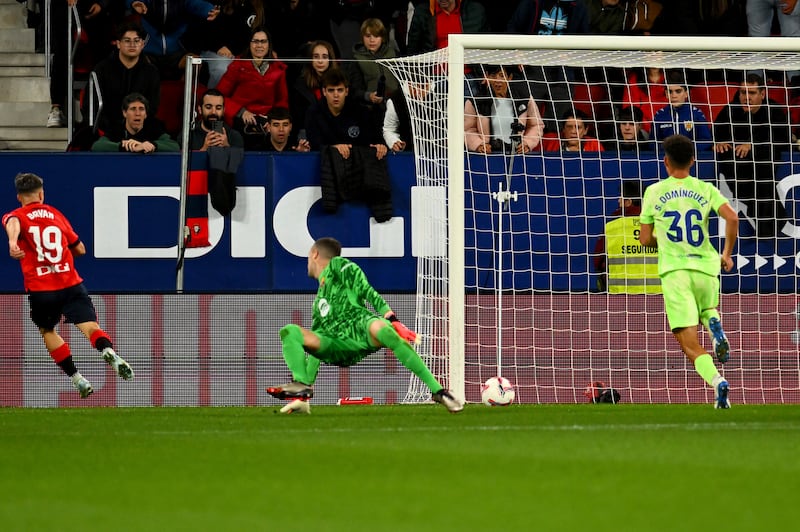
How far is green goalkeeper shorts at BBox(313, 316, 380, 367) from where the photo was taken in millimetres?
9641

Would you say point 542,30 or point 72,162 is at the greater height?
point 542,30

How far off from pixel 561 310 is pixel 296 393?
4279mm

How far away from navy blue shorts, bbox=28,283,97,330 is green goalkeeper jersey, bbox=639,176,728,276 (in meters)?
4.75

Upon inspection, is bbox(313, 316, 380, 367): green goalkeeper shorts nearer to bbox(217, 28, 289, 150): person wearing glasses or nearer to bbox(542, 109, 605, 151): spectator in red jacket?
bbox(542, 109, 605, 151): spectator in red jacket

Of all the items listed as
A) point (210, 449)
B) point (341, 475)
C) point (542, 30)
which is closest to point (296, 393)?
point (210, 449)

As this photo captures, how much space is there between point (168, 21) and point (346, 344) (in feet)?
25.0

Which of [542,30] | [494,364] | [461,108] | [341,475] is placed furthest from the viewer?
[542,30]

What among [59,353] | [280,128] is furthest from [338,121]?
[59,353]

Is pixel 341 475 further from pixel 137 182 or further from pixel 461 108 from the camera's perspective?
pixel 137 182

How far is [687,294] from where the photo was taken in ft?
31.0

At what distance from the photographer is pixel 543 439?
748cm

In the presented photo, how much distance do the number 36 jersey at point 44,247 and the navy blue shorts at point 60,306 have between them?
0.16 feet

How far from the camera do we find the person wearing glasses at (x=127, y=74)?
14.8m

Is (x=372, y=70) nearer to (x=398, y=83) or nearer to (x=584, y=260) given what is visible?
(x=398, y=83)
